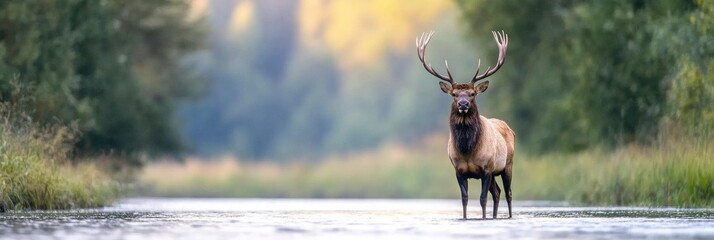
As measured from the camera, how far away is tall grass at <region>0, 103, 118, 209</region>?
27.5 meters

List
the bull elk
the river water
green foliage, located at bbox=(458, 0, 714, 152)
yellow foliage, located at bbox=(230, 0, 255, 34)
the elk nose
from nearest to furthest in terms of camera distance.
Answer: the river water < the elk nose < the bull elk < green foliage, located at bbox=(458, 0, 714, 152) < yellow foliage, located at bbox=(230, 0, 255, 34)

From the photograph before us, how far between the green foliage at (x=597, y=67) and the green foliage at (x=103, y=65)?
31.3 feet

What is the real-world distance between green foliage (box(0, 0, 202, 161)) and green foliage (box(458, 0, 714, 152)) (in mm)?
9526

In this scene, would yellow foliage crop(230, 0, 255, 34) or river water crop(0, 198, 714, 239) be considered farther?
yellow foliage crop(230, 0, 255, 34)

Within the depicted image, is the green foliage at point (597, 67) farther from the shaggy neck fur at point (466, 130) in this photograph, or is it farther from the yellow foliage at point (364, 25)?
the yellow foliage at point (364, 25)

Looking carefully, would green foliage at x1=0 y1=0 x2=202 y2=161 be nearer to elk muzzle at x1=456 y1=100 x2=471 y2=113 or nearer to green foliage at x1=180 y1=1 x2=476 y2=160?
elk muzzle at x1=456 y1=100 x2=471 y2=113

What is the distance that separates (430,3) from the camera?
3489 inches

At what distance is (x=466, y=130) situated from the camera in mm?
24391

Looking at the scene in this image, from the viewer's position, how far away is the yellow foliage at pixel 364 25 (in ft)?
291

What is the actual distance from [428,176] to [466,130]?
36.5 m

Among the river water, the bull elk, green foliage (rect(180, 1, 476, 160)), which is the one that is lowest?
the river water

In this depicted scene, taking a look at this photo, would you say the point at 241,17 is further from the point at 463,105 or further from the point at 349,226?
the point at 349,226

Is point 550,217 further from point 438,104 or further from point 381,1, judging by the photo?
point 381,1

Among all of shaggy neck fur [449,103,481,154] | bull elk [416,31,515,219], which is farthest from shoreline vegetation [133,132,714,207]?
shaggy neck fur [449,103,481,154]
